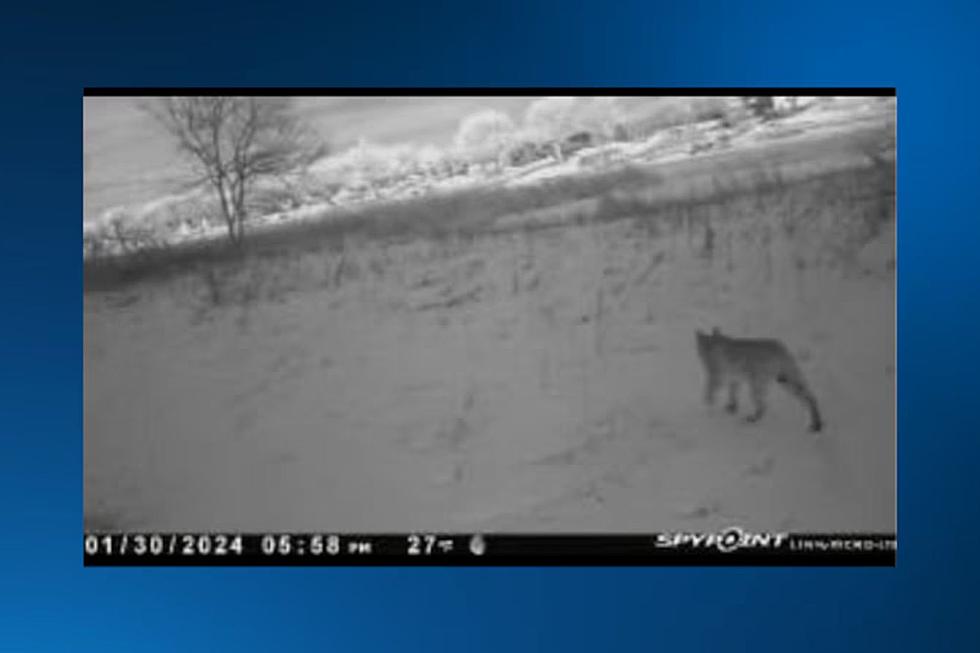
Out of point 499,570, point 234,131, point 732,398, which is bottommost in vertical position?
point 499,570

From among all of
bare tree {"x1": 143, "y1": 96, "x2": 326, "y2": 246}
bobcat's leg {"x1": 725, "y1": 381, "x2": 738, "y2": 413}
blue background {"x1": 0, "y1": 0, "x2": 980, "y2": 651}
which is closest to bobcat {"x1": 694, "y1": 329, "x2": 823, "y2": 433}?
bobcat's leg {"x1": 725, "y1": 381, "x2": 738, "y2": 413}

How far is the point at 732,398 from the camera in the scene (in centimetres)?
264

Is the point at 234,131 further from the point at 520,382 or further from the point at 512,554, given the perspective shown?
the point at 512,554

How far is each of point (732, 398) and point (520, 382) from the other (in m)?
0.50

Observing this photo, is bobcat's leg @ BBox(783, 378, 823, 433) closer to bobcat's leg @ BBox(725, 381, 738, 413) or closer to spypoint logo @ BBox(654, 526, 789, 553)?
bobcat's leg @ BBox(725, 381, 738, 413)

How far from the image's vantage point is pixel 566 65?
269 centimetres

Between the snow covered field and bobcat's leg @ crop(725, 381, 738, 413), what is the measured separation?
0.02 metres

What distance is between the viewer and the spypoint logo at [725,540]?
2.63 metres

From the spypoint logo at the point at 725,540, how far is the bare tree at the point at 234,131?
1.23 m

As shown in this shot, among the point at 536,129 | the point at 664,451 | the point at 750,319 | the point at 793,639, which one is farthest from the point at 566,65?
the point at 793,639

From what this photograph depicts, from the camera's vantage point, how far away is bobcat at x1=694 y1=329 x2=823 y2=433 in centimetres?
263

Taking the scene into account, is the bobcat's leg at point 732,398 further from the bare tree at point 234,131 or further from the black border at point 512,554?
the bare tree at point 234,131

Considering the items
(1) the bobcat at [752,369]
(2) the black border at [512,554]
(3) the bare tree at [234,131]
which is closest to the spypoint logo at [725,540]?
(2) the black border at [512,554]

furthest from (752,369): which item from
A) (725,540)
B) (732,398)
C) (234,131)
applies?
(234,131)
